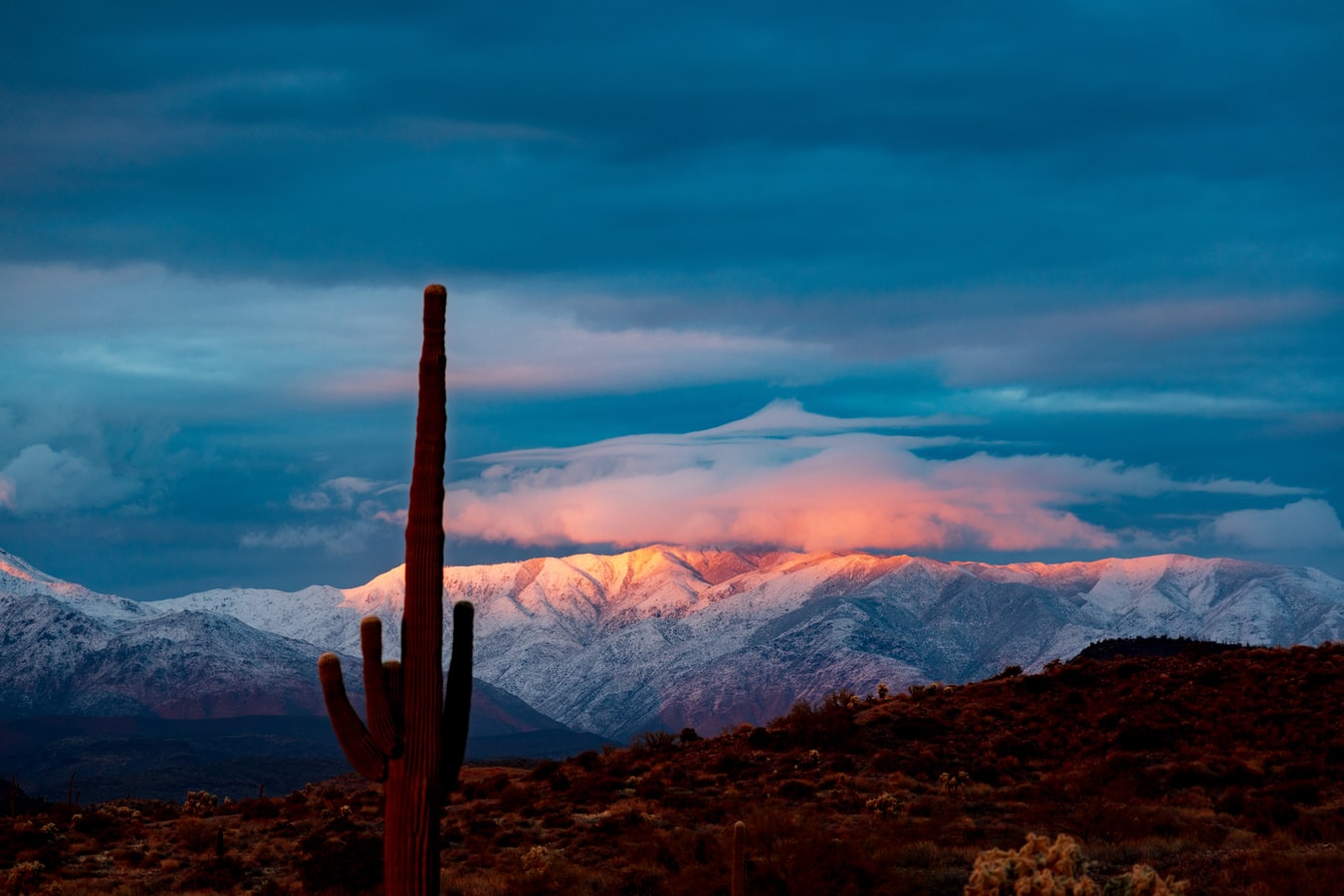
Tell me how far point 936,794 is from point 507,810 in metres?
16.1

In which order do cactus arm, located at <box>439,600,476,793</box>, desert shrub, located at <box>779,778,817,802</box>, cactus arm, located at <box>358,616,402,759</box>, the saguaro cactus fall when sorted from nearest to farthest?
1. cactus arm, located at <box>358,616,402,759</box>
2. the saguaro cactus
3. cactus arm, located at <box>439,600,476,793</box>
4. desert shrub, located at <box>779,778,817,802</box>

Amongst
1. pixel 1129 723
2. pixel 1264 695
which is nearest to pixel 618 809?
pixel 1129 723

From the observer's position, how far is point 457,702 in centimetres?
2508

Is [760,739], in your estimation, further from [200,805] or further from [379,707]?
[379,707]

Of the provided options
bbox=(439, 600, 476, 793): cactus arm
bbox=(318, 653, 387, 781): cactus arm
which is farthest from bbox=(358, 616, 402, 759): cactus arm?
bbox=(439, 600, 476, 793): cactus arm

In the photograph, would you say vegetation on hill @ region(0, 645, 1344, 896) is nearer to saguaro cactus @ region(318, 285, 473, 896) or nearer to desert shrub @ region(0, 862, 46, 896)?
desert shrub @ region(0, 862, 46, 896)

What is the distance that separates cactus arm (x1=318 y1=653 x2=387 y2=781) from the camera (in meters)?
24.0

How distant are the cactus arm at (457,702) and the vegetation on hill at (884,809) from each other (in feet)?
34.2

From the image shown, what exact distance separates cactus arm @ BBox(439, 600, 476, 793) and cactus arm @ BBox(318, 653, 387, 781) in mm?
1125

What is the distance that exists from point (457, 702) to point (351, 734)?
199 centimetres

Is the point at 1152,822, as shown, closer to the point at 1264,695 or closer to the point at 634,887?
the point at 634,887

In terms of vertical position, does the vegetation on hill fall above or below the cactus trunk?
below

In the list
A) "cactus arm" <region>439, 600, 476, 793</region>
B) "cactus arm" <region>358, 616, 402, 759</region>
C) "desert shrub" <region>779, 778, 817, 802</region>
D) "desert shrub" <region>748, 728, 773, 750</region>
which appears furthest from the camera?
"desert shrub" <region>748, 728, 773, 750</region>

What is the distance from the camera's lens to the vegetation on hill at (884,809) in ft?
116
